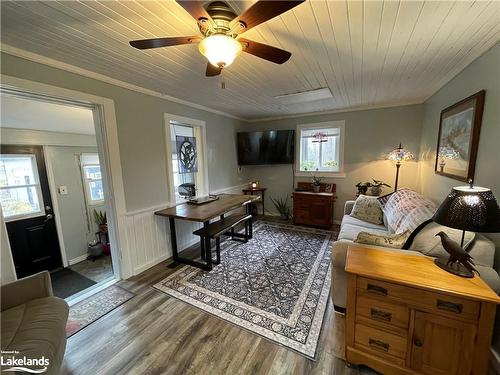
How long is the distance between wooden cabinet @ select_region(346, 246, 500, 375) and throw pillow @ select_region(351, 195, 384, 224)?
1624 millimetres

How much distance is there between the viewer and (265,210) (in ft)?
16.5

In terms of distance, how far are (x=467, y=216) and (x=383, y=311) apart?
2.38 feet

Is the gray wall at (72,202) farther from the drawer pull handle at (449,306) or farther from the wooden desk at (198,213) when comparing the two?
the drawer pull handle at (449,306)

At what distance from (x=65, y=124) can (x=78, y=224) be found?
189 cm

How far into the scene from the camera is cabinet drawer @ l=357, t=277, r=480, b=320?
1060 millimetres

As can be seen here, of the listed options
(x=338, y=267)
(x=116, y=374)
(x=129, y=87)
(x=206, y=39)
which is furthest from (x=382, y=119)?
(x=116, y=374)

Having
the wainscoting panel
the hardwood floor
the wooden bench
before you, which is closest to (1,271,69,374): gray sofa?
the hardwood floor

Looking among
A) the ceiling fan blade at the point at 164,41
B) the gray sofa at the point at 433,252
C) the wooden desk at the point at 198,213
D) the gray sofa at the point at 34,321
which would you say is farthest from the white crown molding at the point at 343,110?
the gray sofa at the point at 34,321

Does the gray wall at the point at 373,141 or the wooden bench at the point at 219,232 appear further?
the gray wall at the point at 373,141

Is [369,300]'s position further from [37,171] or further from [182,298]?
[37,171]

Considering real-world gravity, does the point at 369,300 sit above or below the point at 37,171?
below

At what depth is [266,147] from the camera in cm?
450

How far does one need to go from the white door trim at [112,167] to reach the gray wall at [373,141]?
337 centimetres

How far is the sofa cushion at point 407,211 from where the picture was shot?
1.89 metres
